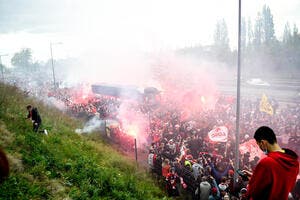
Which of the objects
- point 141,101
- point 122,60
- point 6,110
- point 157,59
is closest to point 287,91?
point 141,101

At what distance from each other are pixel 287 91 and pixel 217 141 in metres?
30.4

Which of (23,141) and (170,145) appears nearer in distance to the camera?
(23,141)

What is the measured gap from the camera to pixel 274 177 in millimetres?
3021

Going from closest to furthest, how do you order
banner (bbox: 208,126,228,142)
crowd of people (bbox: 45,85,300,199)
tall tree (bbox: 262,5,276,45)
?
crowd of people (bbox: 45,85,300,199) < banner (bbox: 208,126,228,142) < tall tree (bbox: 262,5,276,45)

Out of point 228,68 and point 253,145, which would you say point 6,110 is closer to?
point 253,145

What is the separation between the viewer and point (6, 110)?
13.7 meters

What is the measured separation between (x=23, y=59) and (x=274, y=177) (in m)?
173

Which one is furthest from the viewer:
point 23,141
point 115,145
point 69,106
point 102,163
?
point 69,106

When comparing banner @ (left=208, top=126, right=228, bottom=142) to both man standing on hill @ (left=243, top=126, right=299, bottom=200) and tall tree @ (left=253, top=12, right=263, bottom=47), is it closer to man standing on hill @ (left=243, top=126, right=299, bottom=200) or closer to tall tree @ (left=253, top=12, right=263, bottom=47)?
man standing on hill @ (left=243, top=126, right=299, bottom=200)

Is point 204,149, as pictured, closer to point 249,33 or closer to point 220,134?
point 220,134

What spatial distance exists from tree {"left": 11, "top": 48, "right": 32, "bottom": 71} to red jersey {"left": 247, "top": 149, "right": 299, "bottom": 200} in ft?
551

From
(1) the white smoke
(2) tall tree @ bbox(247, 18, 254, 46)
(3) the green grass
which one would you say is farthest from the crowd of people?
(2) tall tree @ bbox(247, 18, 254, 46)

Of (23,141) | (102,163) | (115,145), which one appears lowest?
(115,145)

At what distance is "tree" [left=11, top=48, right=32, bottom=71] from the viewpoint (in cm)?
15600
